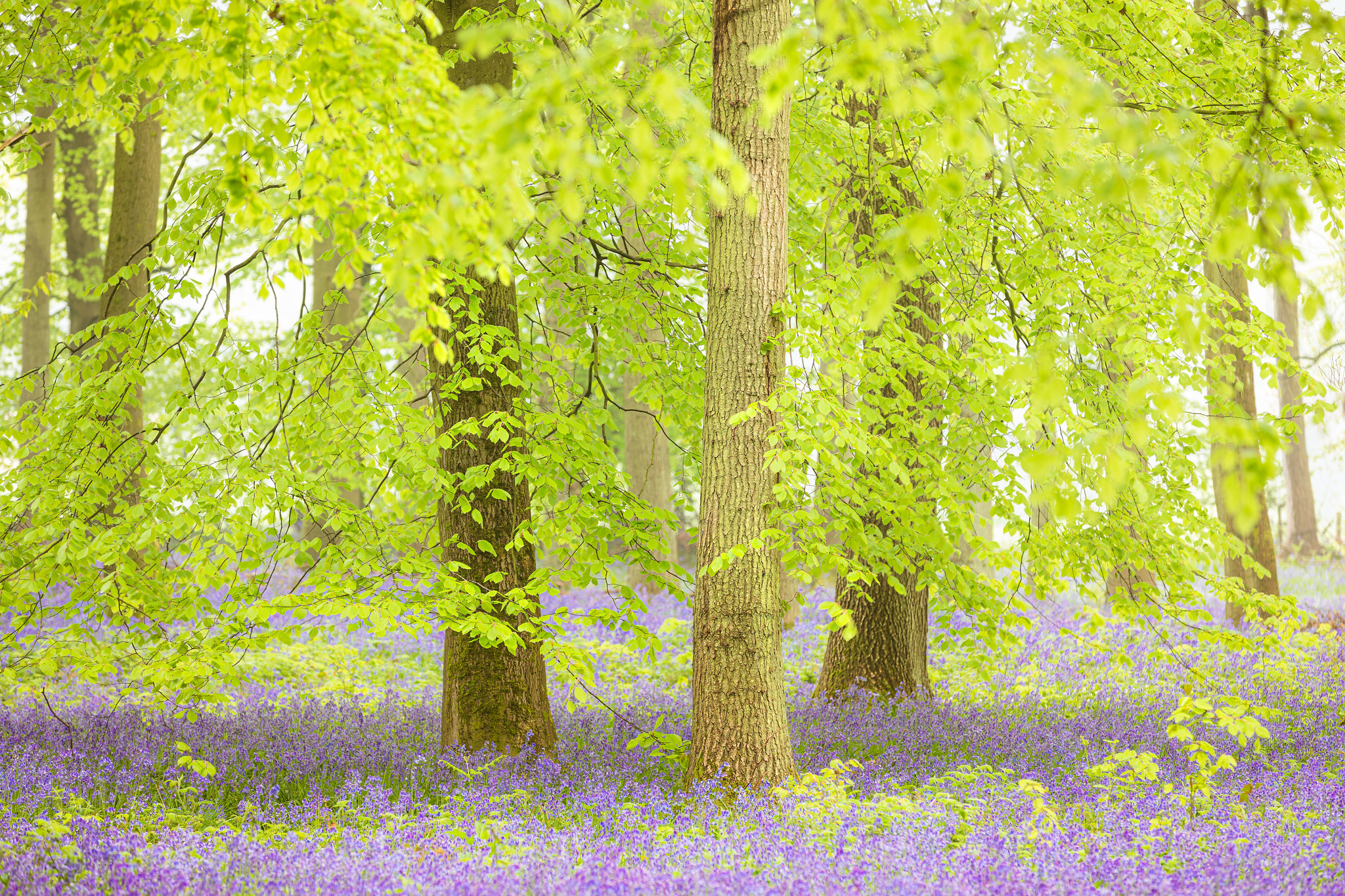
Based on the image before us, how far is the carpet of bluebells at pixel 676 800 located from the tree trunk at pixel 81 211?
919cm

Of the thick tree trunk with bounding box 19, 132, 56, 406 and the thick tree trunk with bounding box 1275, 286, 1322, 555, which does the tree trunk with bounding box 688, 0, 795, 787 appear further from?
the thick tree trunk with bounding box 1275, 286, 1322, 555

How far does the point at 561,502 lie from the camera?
6.25 m

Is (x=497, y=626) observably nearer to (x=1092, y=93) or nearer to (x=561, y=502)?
(x=561, y=502)

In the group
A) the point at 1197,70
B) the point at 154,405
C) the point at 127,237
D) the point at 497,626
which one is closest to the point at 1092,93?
the point at 497,626

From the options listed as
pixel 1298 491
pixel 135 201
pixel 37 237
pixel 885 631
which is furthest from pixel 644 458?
pixel 1298 491

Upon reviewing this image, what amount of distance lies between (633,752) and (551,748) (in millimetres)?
631

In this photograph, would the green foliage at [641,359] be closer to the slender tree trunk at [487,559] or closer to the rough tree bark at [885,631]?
the slender tree trunk at [487,559]

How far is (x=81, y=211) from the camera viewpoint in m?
16.8

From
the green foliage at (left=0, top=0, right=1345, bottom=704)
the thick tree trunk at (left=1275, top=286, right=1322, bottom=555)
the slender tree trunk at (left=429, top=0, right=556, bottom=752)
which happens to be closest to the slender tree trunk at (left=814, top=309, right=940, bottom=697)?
the green foliage at (left=0, top=0, right=1345, bottom=704)

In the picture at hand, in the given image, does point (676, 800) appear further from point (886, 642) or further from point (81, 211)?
point (81, 211)

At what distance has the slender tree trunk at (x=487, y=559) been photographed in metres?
6.68

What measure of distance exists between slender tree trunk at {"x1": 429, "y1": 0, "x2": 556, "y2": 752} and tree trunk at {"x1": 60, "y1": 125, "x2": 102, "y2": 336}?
37.8 ft

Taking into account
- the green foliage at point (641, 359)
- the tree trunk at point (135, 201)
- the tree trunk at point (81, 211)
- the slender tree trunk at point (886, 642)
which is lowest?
the slender tree trunk at point (886, 642)


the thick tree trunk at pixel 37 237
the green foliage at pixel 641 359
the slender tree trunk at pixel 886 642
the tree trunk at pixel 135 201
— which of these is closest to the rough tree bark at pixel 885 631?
the slender tree trunk at pixel 886 642
